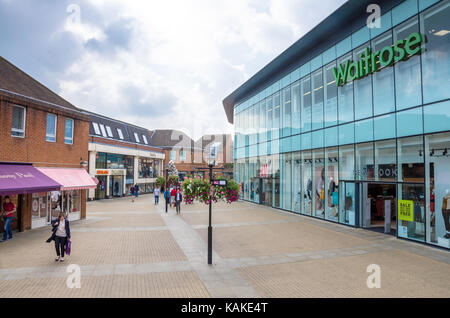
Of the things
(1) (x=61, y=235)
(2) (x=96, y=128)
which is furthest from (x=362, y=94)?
(2) (x=96, y=128)

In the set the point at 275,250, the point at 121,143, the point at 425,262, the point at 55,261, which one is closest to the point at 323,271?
the point at 275,250

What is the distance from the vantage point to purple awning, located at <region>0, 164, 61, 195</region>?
1149 cm

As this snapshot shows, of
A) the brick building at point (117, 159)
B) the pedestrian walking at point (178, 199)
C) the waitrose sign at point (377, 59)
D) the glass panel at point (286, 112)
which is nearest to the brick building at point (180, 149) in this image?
the brick building at point (117, 159)

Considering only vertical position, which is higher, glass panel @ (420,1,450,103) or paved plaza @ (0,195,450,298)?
glass panel @ (420,1,450,103)

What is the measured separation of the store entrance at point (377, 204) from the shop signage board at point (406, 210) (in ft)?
5.63

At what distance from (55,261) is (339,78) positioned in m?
16.2

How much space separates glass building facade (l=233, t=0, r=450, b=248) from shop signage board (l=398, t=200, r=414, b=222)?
4cm

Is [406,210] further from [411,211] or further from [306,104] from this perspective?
[306,104]

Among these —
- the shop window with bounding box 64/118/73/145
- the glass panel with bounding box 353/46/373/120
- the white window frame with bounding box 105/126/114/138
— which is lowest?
the shop window with bounding box 64/118/73/145

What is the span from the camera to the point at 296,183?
21.2 m

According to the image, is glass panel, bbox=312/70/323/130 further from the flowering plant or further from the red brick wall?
the red brick wall

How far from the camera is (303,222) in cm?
1731

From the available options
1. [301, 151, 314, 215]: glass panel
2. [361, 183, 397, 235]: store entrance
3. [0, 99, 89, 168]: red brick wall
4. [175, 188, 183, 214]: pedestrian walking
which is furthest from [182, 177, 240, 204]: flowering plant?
[175, 188, 183, 214]: pedestrian walking
